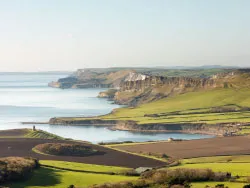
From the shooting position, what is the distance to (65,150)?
65.1 metres

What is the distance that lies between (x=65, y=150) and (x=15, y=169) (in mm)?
22544

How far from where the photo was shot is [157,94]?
612 feet

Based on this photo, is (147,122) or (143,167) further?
(147,122)

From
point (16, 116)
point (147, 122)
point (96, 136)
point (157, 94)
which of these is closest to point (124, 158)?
point (96, 136)

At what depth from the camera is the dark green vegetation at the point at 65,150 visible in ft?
211

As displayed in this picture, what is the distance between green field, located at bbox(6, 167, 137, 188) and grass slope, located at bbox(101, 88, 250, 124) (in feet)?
240

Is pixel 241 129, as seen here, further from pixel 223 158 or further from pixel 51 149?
pixel 51 149

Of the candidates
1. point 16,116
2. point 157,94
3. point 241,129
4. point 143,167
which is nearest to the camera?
point 143,167

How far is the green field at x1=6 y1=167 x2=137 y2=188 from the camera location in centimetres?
4088

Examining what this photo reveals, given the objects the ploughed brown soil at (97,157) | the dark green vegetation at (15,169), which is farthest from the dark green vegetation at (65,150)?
the dark green vegetation at (15,169)

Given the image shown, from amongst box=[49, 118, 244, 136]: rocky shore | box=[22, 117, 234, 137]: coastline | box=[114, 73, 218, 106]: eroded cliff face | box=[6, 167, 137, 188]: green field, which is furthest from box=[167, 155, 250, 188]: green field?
box=[114, 73, 218, 106]: eroded cliff face

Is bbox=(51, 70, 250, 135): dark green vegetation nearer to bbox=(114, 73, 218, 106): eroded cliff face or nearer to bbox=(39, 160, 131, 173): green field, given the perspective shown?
bbox=(114, 73, 218, 106): eroded cliff face

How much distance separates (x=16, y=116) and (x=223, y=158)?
99711 millimetres

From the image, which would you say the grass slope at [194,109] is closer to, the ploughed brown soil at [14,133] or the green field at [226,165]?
the ploughed brown soil at [14,133]
